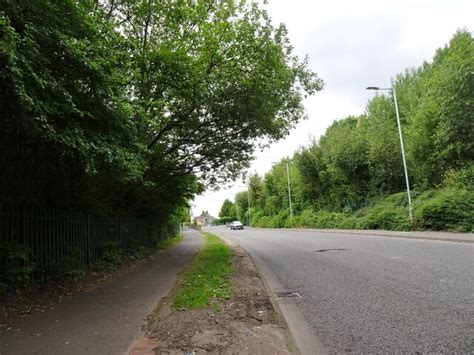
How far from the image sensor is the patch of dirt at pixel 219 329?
5047 mm

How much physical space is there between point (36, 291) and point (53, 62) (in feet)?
15.4

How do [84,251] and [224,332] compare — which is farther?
[84,251]

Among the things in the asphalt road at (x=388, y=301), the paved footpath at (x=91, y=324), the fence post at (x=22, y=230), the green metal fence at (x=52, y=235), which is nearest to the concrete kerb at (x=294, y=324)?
the asphalt road at (x=388, y=301)

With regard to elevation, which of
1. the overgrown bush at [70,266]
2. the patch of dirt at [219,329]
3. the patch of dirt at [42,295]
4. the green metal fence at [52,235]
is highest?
the green metal fence at [52,235]

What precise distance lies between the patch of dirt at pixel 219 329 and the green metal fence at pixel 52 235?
10.7ft

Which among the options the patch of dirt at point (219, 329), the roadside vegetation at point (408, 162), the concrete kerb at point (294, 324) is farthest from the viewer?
the roadside vegetation at point (408, 162)

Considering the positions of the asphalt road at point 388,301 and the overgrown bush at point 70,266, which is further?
the overgrown bush at point 70,266

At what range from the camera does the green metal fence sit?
834cm

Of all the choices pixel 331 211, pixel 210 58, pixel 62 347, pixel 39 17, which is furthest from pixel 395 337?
pixel 331 211

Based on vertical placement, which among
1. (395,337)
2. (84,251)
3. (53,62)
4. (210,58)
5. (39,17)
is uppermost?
(210,58)

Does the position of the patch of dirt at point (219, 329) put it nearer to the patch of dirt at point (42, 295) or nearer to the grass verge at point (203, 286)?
the grass verge at point (203, 286)

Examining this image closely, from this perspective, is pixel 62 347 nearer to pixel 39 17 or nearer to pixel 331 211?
pixel 39 17

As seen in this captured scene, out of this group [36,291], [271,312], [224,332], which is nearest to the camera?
[224,332]

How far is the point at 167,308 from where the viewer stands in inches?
285
